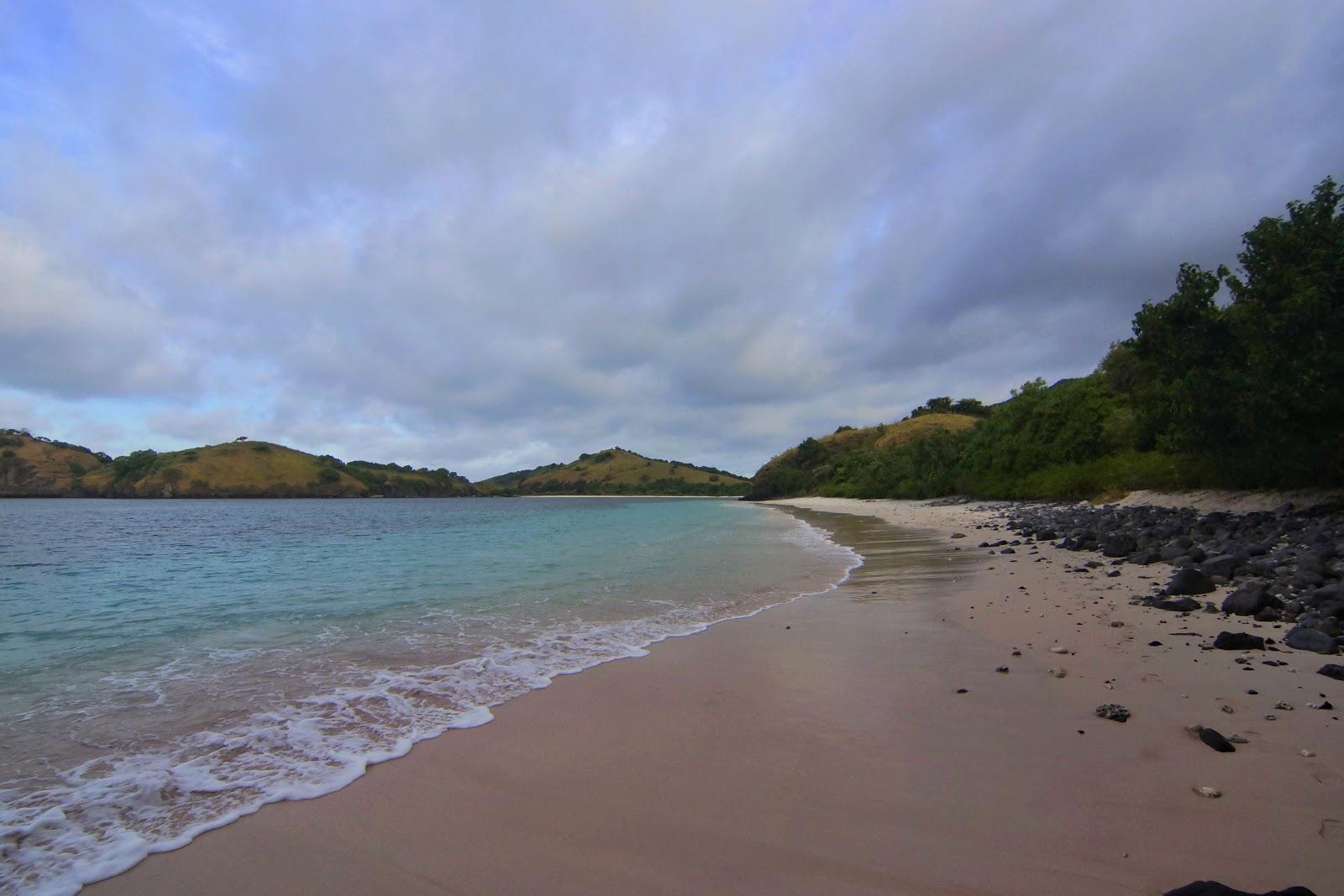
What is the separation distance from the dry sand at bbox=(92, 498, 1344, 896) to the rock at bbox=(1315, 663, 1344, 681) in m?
0.10

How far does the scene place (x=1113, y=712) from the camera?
450 centimetres

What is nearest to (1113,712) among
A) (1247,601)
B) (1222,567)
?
(1247,601)

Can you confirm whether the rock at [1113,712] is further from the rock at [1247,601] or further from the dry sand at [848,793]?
the rock at [1247,601]

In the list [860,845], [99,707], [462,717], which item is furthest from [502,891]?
[99,707]

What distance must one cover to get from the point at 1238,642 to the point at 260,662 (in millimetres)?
10415

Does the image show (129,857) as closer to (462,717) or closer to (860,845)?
(462,717)

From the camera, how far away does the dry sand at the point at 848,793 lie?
284 cm

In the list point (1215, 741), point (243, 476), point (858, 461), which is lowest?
point (1215, 741)

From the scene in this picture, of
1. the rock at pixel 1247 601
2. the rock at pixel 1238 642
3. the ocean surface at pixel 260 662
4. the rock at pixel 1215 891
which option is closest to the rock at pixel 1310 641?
the rock at pixel 1238 642

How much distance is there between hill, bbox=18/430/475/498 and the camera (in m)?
110

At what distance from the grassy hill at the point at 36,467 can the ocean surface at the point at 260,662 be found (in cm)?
12645

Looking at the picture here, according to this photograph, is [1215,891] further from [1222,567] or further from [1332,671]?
[1222,567]

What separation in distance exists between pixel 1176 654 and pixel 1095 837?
12.7 ft

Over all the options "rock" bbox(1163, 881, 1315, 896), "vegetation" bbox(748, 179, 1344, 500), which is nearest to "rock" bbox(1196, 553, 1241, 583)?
"vegetation" bbox(748, 179, 1344, 500)
